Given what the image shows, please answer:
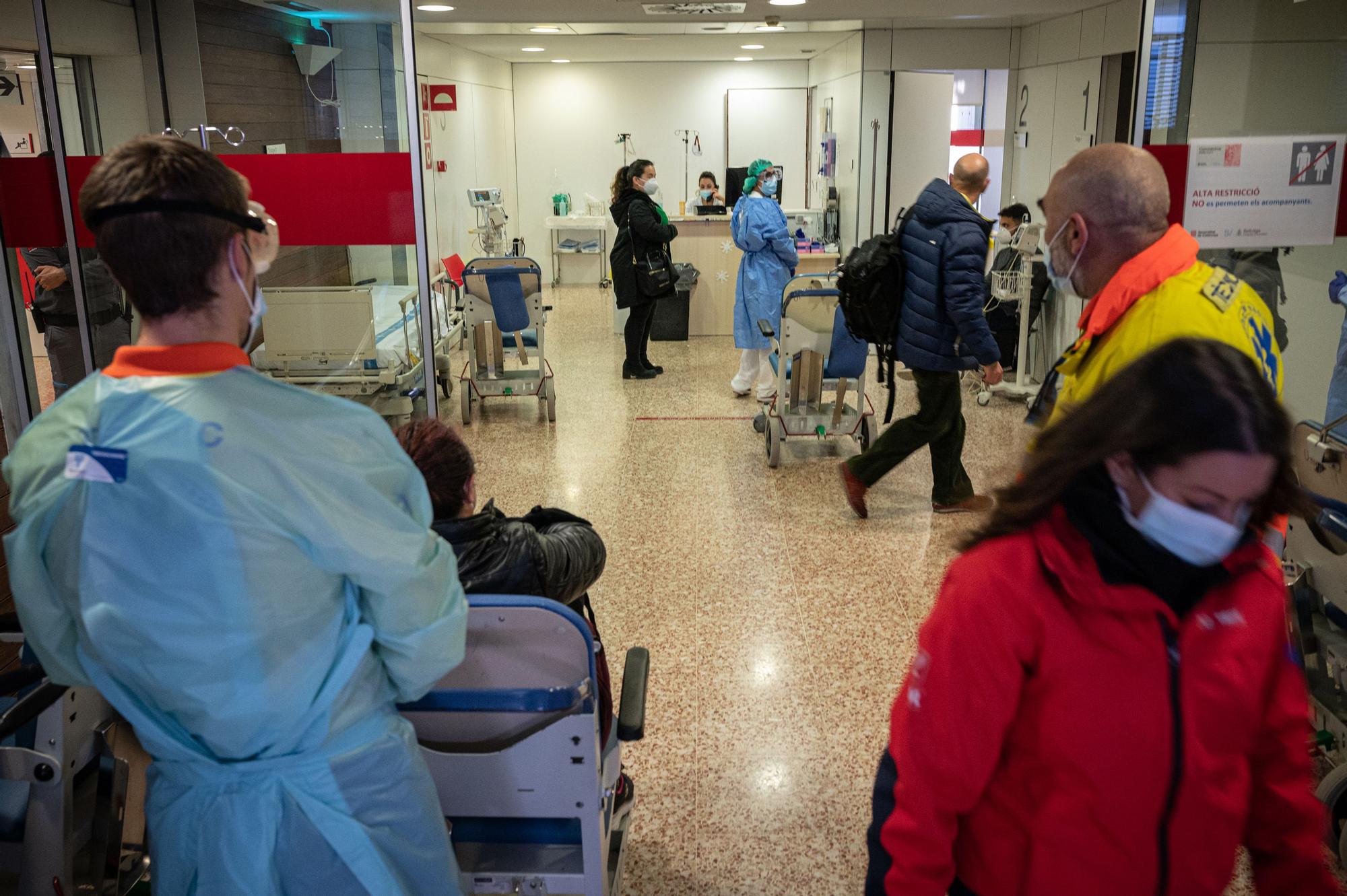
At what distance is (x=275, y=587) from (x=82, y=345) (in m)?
2.40

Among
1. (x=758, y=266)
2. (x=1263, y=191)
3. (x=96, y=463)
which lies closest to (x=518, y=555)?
(x=96, y=463)

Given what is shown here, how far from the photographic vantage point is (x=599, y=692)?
6.98ft

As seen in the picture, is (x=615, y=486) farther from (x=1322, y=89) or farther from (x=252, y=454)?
(x=252, y=454)

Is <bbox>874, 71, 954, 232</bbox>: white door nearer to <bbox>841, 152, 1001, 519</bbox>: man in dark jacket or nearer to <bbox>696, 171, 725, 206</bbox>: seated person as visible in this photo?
<bbox>696, 171, 725, 206</bbox>: seated person

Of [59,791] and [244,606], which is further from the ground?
[244,606]

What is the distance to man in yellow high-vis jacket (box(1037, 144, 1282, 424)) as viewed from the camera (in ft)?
6.49

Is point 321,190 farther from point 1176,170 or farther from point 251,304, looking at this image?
point 1176,170

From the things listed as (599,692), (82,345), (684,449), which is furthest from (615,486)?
(599,692)

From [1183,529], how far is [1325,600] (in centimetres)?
188

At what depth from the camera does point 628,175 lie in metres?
7.66

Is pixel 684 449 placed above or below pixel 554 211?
below

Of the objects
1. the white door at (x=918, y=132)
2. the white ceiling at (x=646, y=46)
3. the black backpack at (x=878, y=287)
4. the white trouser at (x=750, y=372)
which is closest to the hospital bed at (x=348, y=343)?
the black backpack at (x=878, y=287)

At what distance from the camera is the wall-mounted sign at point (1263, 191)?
122 inches

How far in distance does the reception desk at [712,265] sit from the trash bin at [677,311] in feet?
0.28
